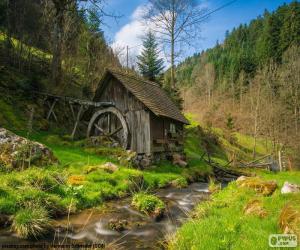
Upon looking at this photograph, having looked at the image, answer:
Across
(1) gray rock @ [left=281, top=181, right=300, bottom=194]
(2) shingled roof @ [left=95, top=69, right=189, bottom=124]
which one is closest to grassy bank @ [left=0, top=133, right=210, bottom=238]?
(2) shingled roof @ [left=95, top=69, right=189, bottom=124]

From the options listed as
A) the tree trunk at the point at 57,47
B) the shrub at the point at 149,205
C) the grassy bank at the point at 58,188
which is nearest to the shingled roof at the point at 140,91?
the grassy bank at the point at 58,188

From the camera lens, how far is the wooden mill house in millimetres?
16766

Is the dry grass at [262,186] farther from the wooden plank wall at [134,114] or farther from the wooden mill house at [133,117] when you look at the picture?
the wooden plank wall at [134,114]

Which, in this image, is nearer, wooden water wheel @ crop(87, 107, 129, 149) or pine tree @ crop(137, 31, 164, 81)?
wooden water wheel @ crop(87, 107, 129, 149)

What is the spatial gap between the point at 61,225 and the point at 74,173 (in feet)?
12.7

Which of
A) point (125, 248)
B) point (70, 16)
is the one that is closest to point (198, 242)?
point (125, 248)

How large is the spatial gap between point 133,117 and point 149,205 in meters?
9.16

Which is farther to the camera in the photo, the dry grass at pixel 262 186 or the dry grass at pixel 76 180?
the dry grass at pixel 76 180

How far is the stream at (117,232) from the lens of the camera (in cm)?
615

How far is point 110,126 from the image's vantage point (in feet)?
61.3

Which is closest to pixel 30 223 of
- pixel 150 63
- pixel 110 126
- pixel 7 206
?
pixel 7 206

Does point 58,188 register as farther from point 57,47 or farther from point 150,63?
point 150,63

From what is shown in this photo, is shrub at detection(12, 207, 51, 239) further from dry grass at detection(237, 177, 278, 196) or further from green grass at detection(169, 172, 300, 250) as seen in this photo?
dry grass at detection(237, 177, 278, 196)

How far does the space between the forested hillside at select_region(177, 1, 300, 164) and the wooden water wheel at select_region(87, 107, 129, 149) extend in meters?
17.1
